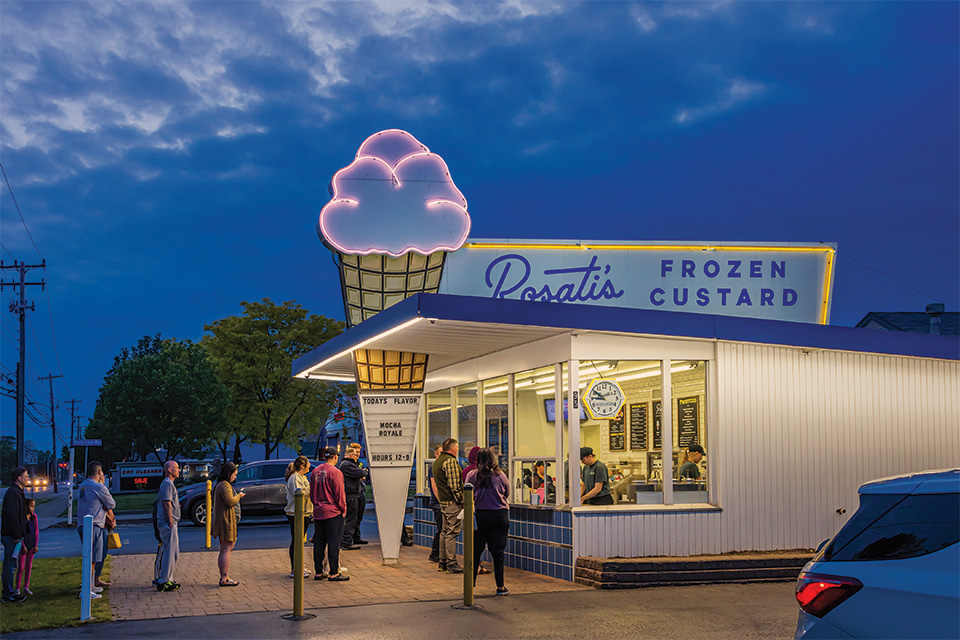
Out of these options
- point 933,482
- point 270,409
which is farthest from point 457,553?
point 270,409

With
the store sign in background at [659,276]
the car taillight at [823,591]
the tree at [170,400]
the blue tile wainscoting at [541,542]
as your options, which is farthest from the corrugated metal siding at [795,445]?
the tree at [170,400]

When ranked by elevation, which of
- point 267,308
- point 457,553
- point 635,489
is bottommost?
point 457,553

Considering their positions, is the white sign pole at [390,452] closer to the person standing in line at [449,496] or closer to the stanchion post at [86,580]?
the person standing in line at [449,496]

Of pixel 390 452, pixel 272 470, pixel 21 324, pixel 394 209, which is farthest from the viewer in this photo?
pixel 21 324

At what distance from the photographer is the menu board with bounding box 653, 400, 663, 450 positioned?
12547 mm

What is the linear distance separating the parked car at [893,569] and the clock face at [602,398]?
7.85 meters

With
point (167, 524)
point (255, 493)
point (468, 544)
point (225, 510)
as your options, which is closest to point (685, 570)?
point (468, 544)

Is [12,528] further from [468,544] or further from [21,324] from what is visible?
[21,324]

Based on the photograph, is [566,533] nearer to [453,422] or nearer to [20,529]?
[453,422]

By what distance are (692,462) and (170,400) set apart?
38728mm

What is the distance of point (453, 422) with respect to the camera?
16.8m

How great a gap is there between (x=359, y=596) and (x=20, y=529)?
158 inches

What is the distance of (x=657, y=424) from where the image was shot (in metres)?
12.7

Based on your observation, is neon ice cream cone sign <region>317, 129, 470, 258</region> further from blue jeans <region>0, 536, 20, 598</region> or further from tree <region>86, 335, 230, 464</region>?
tree <region>86, 335, 230, 464</region>
